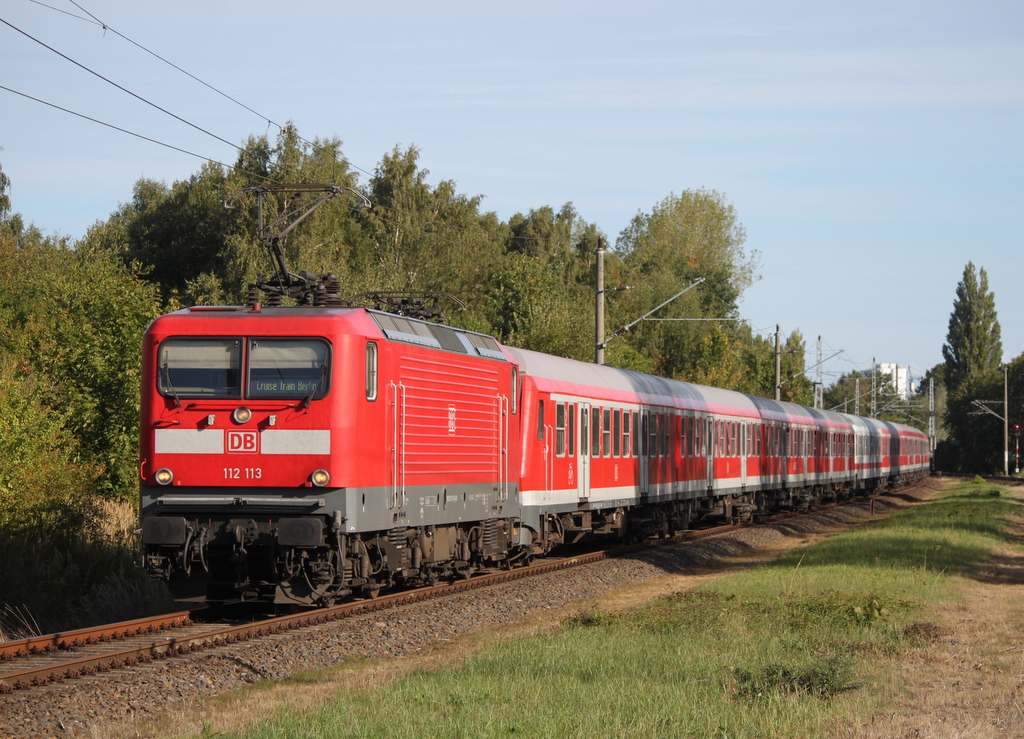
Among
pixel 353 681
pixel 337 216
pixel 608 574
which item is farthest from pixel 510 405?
pixel 337 216

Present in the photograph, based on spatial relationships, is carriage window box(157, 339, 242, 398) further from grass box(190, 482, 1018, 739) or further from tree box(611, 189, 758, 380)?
tree box(611, 189, 758, 380)

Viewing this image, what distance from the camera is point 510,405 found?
18797mm

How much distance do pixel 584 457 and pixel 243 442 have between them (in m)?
10.4

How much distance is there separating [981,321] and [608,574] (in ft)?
378

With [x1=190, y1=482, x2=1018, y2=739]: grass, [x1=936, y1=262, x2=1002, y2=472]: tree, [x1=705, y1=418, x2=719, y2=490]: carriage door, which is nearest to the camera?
[x1=190, y1=482, x2=1018, y2=739]: grass

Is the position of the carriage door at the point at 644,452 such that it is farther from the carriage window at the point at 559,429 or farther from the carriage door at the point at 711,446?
the carriage door at the point at 711,446

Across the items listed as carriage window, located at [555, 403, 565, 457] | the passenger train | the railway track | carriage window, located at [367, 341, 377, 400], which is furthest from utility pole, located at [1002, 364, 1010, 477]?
carriage window, located at [367, 341, 377, 400]

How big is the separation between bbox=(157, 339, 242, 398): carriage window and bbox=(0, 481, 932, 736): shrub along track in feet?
8.63

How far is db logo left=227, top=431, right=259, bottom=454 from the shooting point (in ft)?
42.7

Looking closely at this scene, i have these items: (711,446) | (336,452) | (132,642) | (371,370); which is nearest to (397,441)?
(371,370)

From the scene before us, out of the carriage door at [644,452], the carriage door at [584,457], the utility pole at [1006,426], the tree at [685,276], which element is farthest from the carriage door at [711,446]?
the utility pole at [1006,426]

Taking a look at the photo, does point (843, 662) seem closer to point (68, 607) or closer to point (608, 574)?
point (608, 574)

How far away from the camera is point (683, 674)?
10328 millimetres

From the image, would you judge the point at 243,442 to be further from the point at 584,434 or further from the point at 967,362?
the point at 967,362
